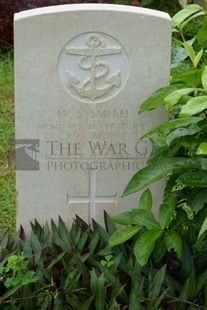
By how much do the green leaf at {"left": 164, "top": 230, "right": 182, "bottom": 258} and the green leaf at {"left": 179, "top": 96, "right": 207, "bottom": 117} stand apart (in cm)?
62

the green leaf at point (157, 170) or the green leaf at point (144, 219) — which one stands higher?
the green leaf at point (157, 170)

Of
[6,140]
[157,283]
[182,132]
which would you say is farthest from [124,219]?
[6,140]

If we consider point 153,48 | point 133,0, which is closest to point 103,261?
point 153,48

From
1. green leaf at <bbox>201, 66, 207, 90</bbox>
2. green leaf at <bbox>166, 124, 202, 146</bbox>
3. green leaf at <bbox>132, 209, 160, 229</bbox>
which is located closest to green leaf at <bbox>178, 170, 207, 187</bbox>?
green leaf at <bbox>166, 124, 202, 146</bbox>

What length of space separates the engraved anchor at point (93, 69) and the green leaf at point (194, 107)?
0.66m

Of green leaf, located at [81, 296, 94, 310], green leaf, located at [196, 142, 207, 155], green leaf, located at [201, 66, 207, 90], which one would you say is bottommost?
green leaf, located at [81, 296, 94, 310]

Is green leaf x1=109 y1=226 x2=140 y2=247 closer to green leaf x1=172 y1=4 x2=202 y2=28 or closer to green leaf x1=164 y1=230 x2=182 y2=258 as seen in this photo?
green leaf x1=164 y1=230 x2=182 y2=258

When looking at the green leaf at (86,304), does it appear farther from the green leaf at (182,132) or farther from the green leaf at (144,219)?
the green leaf at (182,132)

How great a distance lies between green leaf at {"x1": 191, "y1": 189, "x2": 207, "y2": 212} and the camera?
3.37m

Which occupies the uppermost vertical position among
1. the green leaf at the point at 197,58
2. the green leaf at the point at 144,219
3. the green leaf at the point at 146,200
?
the green leaf at the point at 197,58

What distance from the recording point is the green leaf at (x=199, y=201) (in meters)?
3.37

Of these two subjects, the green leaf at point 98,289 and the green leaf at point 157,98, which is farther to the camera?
the green leaf at point 157,98

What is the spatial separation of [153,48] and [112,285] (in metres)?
1.17

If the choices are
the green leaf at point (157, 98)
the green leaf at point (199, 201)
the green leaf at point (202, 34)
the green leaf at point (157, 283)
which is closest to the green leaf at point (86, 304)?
the green leaf at point (157, 283)
